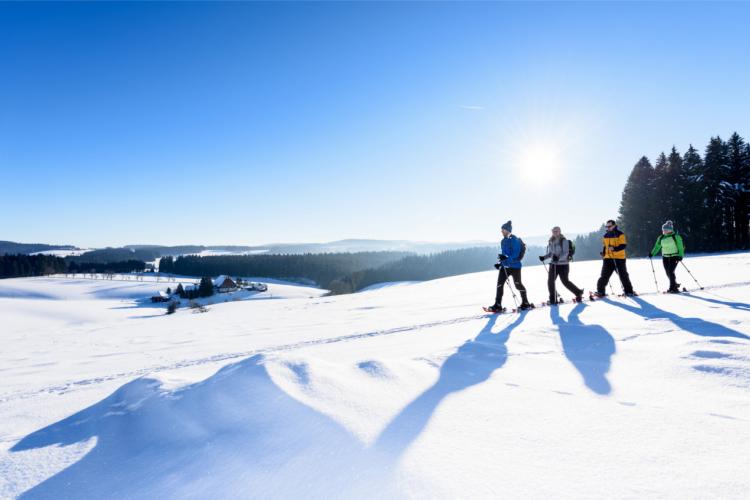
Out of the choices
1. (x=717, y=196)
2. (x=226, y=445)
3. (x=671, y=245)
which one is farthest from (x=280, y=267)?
(x=226, y=445)

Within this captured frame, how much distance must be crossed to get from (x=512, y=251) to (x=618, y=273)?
319 centimetres

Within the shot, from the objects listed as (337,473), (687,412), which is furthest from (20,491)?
(687,412)

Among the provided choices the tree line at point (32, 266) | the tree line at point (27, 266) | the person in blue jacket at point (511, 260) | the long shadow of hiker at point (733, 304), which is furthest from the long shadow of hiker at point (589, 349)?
the tree line at point (27, 266)

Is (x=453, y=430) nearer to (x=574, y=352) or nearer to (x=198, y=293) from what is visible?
(x=574, y=352)

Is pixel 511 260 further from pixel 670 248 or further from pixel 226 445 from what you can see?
pixel 226 445

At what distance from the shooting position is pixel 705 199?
35.6 meters

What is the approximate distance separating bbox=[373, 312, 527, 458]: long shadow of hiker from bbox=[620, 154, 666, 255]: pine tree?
4162 centimetres

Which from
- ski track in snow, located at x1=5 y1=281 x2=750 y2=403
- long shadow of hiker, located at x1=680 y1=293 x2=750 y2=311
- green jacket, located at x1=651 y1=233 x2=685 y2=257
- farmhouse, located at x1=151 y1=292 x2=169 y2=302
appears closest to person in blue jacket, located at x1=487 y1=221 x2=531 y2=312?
ski track in snow, located at x1=5 y1=281 x2=750 y2=403

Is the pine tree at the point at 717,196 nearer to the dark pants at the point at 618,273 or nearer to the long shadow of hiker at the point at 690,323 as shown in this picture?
the dark pants at the point at 618,273

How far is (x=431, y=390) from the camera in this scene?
9.52 ft

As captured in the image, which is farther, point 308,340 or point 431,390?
point 308,340

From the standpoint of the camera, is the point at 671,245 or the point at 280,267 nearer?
the point at 671,245

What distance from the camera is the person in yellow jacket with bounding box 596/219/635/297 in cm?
891

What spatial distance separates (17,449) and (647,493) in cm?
Result: 415
